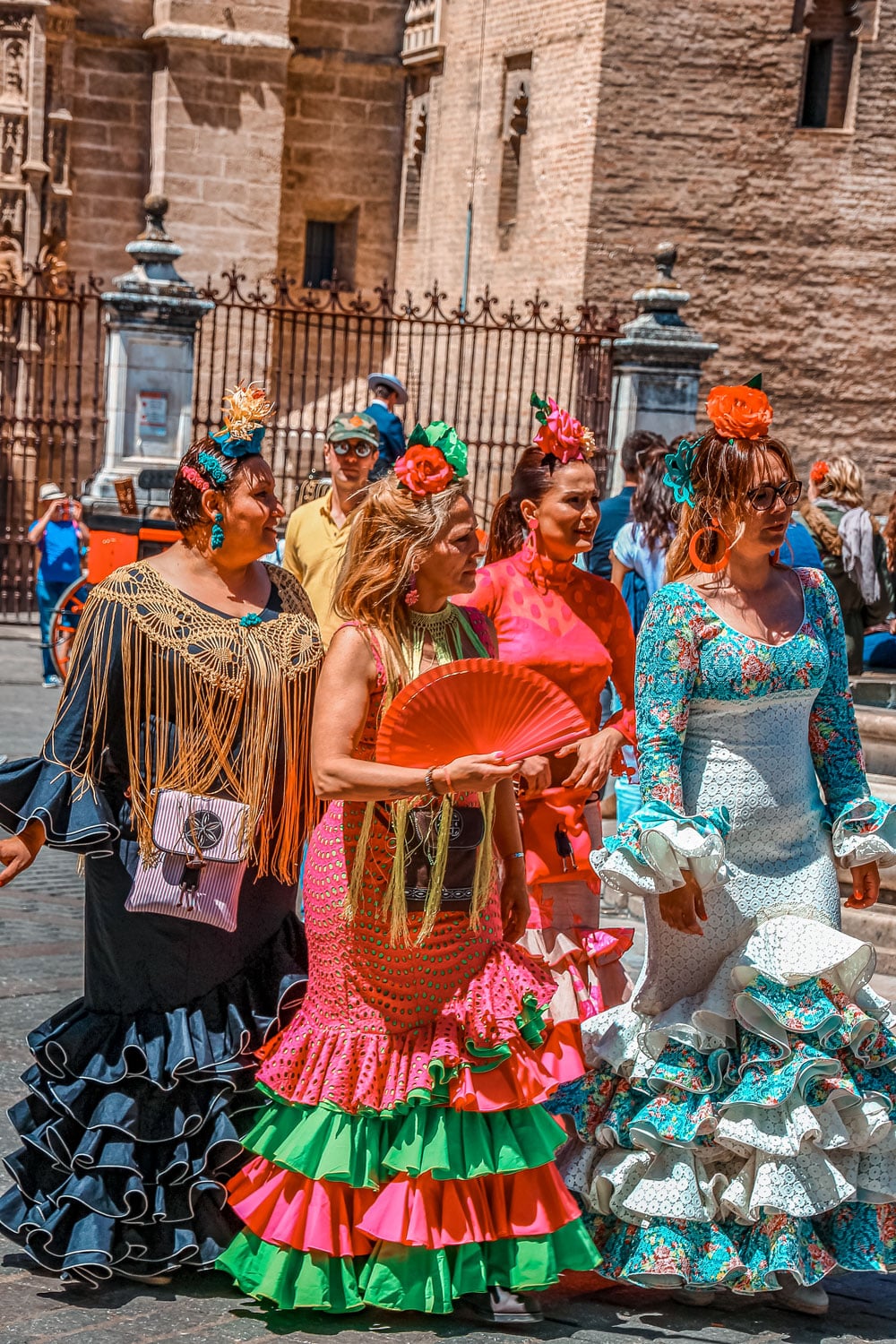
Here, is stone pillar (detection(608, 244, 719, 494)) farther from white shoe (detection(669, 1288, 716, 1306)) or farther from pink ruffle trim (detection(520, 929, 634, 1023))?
white shoe (detection(669, 1288, 716, 1306))

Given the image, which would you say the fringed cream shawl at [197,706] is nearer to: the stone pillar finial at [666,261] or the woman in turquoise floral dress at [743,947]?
the woman in turquoise floral dress at [743,947]

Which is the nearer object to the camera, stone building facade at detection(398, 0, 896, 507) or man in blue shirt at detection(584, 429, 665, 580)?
man in blue shirt at detection(584, 429, 665, 580)

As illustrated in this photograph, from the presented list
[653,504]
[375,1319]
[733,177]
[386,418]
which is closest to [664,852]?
[375,1319]

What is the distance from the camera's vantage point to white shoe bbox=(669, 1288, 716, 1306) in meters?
4.26

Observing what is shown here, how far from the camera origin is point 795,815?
4.46 meters

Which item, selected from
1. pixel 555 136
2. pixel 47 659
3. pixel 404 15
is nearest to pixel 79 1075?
pixel 47 659

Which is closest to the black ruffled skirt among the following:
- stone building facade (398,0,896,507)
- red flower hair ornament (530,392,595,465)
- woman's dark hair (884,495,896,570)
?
red flower hair ornament (530,392,595,465)

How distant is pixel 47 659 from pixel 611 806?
5.90m

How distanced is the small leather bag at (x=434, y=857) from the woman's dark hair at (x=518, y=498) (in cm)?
127

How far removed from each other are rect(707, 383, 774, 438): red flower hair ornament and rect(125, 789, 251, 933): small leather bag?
1.44m

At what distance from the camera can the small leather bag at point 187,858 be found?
4258mm

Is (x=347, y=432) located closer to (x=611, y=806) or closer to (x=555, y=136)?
(x=611, y=806)

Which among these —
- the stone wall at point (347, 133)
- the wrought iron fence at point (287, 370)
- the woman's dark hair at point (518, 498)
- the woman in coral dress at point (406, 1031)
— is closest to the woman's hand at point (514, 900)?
the woman in coral dress at point (406, 1031)

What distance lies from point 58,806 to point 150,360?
506 inches
